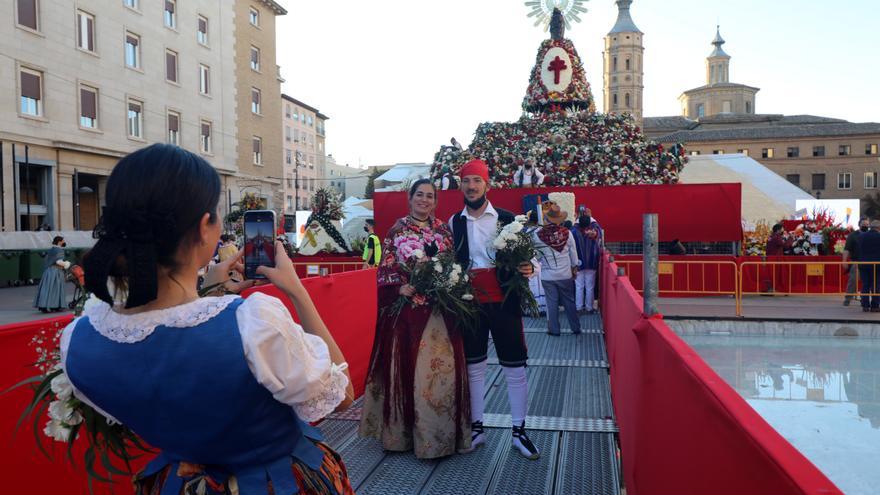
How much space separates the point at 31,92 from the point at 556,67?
19171 millimetres

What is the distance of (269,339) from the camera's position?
1.51 metres

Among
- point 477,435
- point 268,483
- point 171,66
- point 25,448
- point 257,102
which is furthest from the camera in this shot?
point 257,102

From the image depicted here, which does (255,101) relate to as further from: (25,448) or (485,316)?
(25,448)

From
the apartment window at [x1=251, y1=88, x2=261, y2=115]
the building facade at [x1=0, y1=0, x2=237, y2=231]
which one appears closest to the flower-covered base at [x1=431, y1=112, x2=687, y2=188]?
the building facade at [x1=0, y1=0, x2=237, y2=231]

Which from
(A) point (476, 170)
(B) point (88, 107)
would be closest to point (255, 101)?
(B) point (88, 107)

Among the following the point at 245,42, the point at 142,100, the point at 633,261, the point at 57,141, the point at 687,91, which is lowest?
the point at 633,261

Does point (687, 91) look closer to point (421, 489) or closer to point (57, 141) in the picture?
point (57, 141)

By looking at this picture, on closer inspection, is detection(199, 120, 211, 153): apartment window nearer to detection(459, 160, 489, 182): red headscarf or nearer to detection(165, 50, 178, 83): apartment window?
detection(165, 50, 178, 83): apartment window

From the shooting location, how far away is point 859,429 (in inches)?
241

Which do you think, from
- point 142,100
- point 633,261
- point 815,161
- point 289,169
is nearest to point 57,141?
point 142,100

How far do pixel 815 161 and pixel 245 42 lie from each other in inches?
2935

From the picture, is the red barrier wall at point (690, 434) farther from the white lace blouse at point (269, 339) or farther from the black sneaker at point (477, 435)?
the black sneaker at point (477, 435)

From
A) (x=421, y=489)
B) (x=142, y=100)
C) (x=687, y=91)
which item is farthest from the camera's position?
(x=687, y=91)

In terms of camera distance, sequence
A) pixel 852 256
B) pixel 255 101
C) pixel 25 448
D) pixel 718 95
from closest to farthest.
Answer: pixel 25 448 → pixel 852 256 → pixel 255 101 → pixel 718 95
